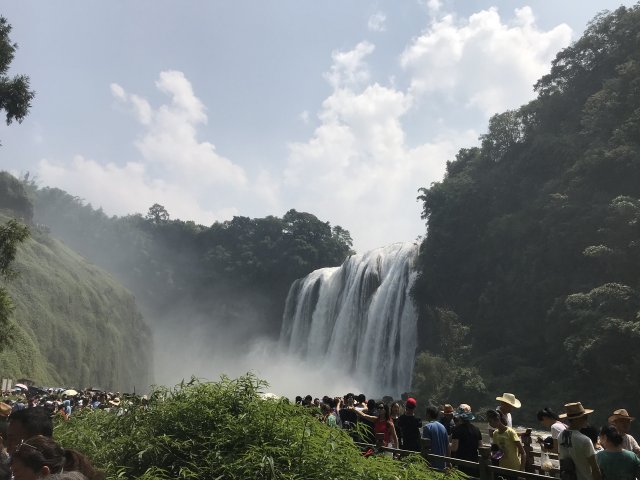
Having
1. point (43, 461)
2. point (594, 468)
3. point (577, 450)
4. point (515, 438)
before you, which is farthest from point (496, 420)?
point (43, 461)

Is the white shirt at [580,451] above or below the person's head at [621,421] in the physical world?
below

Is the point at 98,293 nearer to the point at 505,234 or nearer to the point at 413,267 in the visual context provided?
the point at 413,267

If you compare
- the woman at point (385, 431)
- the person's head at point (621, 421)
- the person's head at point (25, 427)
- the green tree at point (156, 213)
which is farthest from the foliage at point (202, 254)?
the person's head at point (25, 427)

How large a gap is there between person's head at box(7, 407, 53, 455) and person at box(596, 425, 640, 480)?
194 inches

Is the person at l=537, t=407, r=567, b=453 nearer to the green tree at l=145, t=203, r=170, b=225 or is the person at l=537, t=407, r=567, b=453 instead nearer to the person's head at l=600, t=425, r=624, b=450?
the person's head at l=600, t=425, r=624, b=450

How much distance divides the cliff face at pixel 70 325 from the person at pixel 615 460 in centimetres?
3794

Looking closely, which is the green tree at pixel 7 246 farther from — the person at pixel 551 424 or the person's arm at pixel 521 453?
the person at pixel 551 424

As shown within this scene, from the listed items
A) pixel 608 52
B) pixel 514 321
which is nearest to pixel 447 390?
pixel 514 321

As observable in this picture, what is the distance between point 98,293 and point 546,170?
4331 centimetres

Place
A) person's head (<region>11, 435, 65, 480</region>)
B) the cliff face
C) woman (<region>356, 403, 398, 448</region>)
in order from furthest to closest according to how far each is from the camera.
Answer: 1. the cliff face
2. woman (<region>356, 403, 398, 448</region>)
3. person's head (<region>11, 435, 65, 480</region>)

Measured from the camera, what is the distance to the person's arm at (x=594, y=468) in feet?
17.3

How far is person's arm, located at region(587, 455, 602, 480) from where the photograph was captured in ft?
17.3

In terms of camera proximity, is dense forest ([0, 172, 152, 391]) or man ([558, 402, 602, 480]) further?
dense forest ([0, 172, 152, 391])

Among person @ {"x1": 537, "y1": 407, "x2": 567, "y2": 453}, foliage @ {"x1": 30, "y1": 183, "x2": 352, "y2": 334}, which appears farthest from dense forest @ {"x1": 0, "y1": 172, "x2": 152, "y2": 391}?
person @ {"x1": 537, "y1": 407, "x2": 567, "y2": 453}
